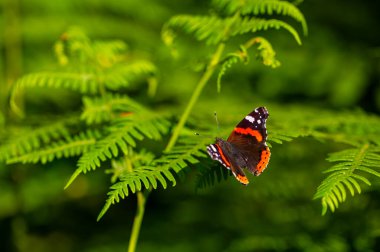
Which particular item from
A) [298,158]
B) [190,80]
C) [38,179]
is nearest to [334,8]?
[190,80]

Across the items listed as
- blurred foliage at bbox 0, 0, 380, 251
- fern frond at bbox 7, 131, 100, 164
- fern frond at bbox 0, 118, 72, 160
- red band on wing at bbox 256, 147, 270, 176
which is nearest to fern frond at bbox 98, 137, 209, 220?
red band on wing at bbox 256, 147, 270, 176

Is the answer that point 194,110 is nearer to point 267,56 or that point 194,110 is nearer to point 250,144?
point 250,144

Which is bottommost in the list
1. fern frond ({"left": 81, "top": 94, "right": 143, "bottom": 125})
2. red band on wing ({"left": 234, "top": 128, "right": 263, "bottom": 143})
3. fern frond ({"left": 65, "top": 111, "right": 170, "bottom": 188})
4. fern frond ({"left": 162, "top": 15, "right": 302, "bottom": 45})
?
fern frond ({"left": 81, "top": 94, "right": 143, "bottom": 125})

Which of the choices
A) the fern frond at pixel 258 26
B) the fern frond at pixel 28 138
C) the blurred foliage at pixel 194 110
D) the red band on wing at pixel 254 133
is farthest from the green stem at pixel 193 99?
the blurred foliage at pixel 194 110

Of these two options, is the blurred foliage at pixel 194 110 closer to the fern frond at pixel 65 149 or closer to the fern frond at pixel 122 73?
the fern frond at pixel 122 73

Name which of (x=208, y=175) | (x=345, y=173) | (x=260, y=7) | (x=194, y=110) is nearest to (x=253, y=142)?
(x=208, y=175)

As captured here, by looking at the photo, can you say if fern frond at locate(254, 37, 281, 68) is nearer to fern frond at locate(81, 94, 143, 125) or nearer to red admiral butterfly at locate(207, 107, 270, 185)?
red admiral butterfly at locate(207, 107, 270, 185)

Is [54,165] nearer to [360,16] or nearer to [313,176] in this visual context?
[313,176]
